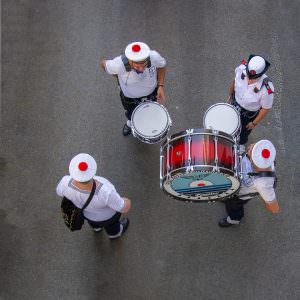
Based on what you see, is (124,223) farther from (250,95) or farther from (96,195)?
(250,95)

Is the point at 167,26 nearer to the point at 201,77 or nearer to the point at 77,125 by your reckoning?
the point at 201,77

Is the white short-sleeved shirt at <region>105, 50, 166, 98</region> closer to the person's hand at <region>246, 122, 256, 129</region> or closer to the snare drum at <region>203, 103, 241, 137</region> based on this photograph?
the snare drum at <region>203, 103, 241, 137</region>

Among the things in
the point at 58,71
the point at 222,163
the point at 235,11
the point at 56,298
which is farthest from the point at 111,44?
the point at 56,298

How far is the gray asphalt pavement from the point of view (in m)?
5.13

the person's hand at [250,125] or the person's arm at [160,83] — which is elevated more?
the person's arm at [160,83]

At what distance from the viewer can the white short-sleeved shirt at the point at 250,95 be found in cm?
468

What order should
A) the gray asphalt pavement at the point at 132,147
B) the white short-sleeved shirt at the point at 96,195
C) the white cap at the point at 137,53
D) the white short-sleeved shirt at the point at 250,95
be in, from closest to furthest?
the white short-sleeved shirt at the point at 96,195 → the white cap at the point at 137,53 → the white short-sleeved shirt at the point at 250,95 → the gray asphalt pavement at the point at 132,147

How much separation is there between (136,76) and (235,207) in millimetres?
1828

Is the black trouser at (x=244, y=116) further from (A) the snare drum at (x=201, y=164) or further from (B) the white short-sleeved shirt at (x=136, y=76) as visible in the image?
(B) the white short-sleeved shirt at (x=136, y=76)

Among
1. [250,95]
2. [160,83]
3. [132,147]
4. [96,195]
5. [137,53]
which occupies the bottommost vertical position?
[96,195]

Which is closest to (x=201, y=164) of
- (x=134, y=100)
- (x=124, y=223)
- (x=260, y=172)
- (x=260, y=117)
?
(x=260, y=172)

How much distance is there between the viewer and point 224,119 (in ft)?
16.1

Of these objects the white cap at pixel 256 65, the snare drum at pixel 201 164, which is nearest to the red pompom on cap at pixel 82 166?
the snare drum at pixel 201 164

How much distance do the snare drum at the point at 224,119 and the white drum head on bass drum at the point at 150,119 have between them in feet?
1.60
